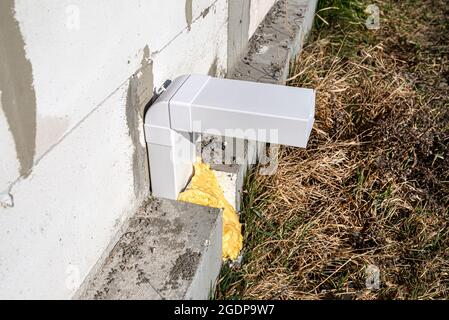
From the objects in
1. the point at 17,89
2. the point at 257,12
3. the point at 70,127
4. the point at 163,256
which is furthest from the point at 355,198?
the point at 17,89

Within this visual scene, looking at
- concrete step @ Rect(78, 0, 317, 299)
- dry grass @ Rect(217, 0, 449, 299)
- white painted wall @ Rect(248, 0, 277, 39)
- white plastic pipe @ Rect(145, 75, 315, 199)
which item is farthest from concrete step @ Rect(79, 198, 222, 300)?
white painted wall @ Rect(248, 0, 277, 39)

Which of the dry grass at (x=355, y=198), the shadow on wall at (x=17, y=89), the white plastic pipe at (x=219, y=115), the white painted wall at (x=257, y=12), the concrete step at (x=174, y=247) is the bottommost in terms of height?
the dry grass at (x=355, y=198)

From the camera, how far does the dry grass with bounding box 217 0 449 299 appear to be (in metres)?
2.41

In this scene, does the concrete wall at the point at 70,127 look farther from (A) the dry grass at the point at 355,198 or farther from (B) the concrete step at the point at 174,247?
(A) the dry grass at the point at 355,198

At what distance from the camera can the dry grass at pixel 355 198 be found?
241 cm

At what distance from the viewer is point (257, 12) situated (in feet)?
12.9

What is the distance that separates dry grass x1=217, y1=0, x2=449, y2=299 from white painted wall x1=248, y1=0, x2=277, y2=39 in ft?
1.72

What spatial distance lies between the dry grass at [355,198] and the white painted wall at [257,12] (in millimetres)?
524

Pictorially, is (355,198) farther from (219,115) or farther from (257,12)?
(257,12)

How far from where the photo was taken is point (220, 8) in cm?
277

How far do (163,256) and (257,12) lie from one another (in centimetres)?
271

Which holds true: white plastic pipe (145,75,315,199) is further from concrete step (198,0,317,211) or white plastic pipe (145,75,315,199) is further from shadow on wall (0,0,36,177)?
shadow on wall (0,0,36,177)

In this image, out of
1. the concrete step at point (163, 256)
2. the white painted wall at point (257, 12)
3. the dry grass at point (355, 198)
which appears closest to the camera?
the concrete step at point (163, 256)

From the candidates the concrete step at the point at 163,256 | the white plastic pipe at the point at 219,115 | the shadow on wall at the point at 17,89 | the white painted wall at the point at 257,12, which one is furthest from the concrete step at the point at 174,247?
the white painted wall at the point at 257,12
